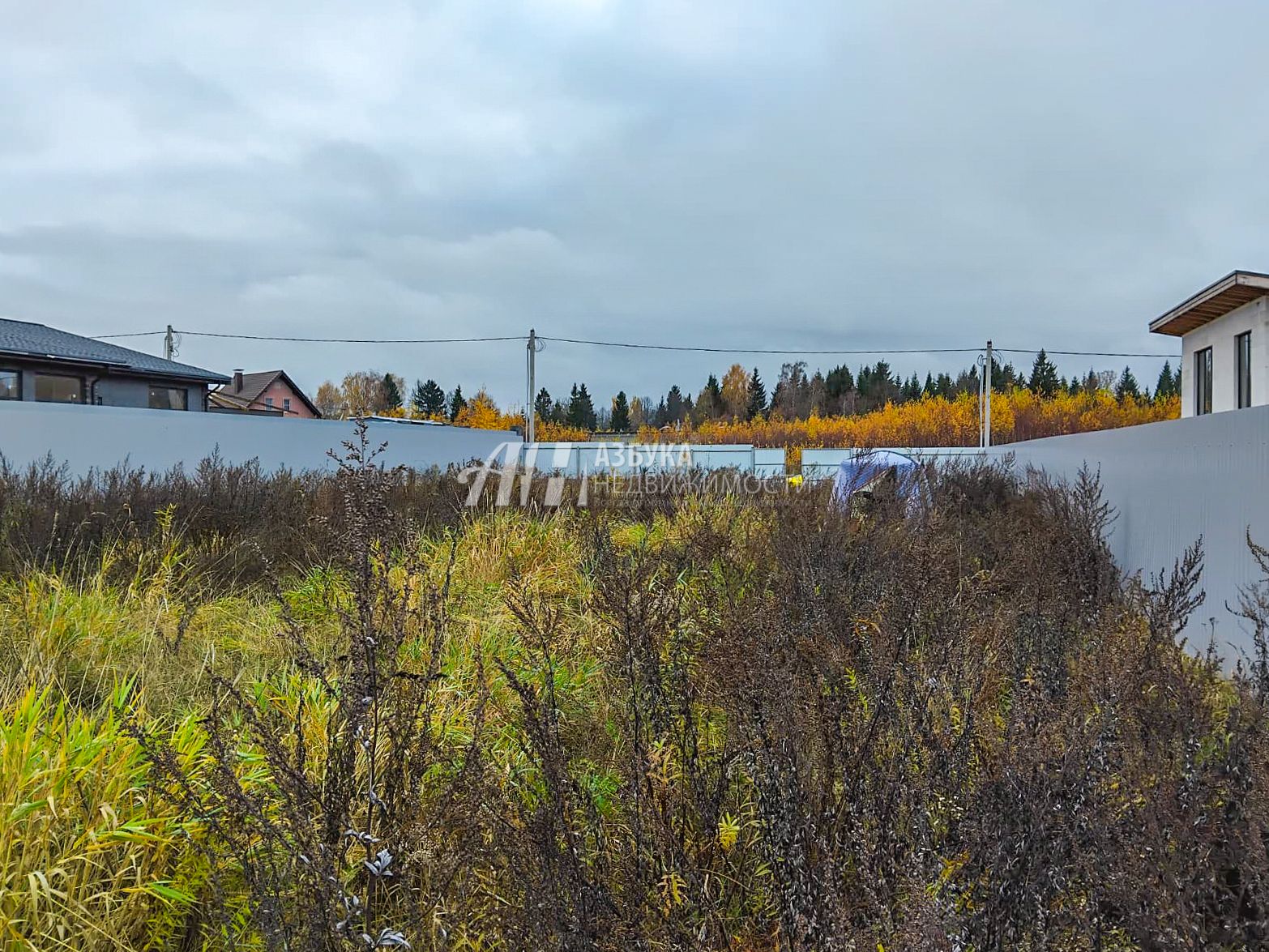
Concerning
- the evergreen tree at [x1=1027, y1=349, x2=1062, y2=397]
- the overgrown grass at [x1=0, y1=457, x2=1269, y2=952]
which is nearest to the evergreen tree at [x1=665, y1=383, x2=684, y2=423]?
the evergreen tree at [x1=1027, y1=349, x2=1062, y2=397]

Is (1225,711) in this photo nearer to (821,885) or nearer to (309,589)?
(821,885)

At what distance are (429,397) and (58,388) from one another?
181 ft

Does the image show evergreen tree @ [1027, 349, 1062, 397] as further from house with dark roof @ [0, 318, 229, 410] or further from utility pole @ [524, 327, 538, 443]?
house with dark roof @ [0, 318, 229, 410]

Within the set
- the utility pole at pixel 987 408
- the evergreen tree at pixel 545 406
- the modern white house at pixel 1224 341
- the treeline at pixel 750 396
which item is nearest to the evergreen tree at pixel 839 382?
the treeline at pixel 750 396

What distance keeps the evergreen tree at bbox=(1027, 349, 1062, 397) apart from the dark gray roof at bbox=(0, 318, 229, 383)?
47866mm

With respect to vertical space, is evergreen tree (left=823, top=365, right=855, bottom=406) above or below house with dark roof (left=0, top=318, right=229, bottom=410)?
above

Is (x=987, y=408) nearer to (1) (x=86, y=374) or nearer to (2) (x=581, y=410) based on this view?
(1) (x=86, y=374)

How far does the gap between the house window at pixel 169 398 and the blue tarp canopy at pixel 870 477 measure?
21681 millimetres

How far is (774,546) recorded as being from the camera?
5438 mm

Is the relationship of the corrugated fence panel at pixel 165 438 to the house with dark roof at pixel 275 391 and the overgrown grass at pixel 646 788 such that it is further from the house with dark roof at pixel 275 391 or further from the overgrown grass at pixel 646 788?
the house with dark roof at pixel 275 391

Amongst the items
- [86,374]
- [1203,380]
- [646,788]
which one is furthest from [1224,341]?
[86,374]

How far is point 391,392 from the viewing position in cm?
7988

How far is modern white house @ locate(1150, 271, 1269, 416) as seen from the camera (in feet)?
44.0

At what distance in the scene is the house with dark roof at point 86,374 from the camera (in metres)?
18.7
